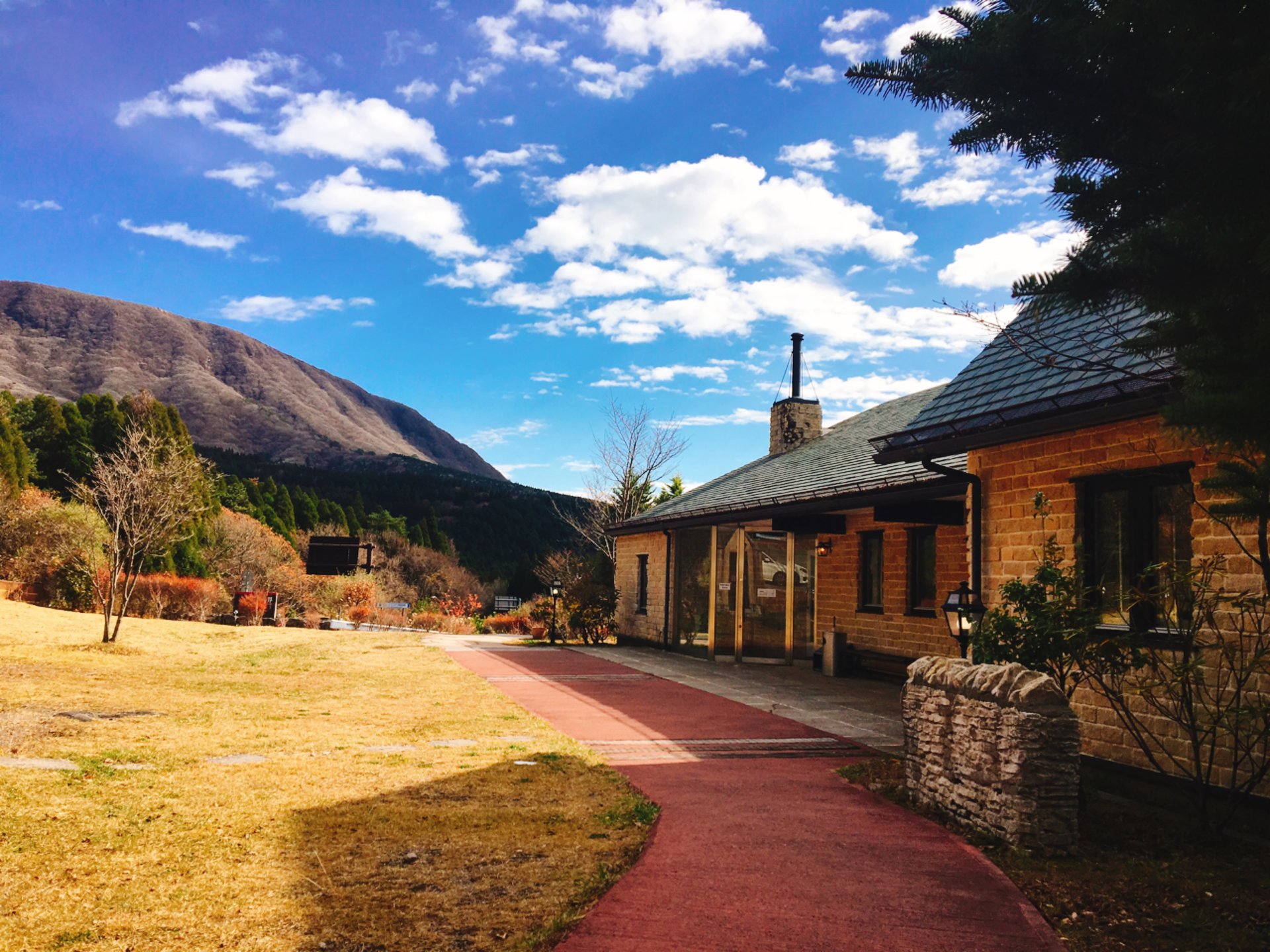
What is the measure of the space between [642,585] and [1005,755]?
16092 millimetres

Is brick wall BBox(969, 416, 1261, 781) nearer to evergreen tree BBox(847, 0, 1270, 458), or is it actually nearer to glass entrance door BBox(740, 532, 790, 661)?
evergreen tree BBox(847, 0, 1270, 458)

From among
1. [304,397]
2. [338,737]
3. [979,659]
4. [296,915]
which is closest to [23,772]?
[338,737]

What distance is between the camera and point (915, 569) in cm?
1270

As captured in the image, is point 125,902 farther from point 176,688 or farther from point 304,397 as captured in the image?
point 304,397

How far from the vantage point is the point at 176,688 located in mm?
10578

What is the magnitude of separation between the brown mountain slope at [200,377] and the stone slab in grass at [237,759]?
97.6 meters

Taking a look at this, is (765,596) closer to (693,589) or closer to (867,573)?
(867,573)

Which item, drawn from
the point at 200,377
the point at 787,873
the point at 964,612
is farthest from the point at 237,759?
the point at 200,377

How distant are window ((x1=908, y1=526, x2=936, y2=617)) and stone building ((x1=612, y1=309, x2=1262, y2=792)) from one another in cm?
3

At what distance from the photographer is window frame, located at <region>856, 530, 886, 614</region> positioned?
13.3m

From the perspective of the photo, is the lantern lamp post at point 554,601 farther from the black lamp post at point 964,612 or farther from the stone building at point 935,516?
the black lamp post at point 964,612

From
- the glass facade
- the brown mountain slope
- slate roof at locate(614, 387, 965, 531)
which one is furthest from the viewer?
the brown mountain slope

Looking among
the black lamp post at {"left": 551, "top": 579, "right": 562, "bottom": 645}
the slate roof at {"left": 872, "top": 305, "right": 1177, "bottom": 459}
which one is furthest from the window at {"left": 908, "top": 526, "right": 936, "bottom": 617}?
the black lamp post at {"left": 551, "top": 579, "right": 562, "bottom": 645}

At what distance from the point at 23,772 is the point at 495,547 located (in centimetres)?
5170
